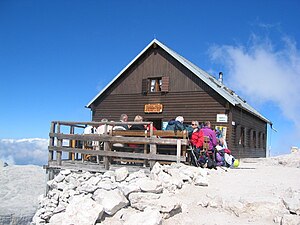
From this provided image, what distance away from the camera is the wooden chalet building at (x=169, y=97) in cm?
1688

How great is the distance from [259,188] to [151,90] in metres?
12.3

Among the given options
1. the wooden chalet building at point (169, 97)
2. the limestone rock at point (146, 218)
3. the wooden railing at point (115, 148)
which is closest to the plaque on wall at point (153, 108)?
the wooden chalet building at point (169, 97)

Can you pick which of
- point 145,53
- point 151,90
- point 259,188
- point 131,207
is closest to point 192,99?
point 151,90

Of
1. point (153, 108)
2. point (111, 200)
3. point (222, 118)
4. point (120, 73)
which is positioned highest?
point (120, 73)

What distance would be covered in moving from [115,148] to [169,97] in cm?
863

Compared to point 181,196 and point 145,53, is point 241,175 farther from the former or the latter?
point 145,53

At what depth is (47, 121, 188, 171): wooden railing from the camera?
9.05m

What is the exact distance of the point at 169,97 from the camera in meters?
18.3

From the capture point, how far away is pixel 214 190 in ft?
23.5

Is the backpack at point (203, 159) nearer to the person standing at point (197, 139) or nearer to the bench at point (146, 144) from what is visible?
the person standing at point (197, 139)

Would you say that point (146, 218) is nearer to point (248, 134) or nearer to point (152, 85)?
point (152, 85)

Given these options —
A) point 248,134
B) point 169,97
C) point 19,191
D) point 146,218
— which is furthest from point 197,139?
point 19,191

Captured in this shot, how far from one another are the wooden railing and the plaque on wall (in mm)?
7197

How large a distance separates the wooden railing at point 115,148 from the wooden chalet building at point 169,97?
289 inches
